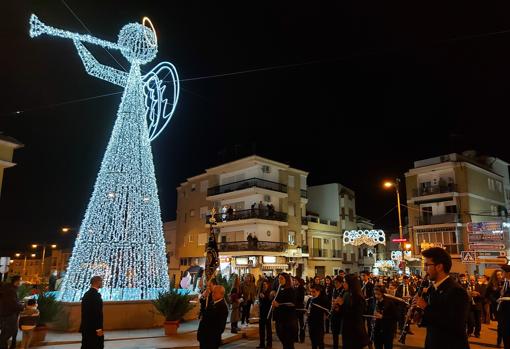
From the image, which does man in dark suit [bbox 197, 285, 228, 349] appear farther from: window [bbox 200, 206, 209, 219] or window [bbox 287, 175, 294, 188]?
window [bbox 200, 206, 209, 219]

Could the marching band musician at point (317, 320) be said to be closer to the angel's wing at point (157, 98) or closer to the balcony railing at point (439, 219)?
the angel's wing at point (157, 98)

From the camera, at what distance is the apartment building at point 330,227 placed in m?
46.6

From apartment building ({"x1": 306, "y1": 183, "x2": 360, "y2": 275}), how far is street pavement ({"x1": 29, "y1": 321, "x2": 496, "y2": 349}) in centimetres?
3260

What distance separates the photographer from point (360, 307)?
7.55 metres

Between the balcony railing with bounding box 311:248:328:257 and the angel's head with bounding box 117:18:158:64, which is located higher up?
the angel's head with bounding box 117:18:158:64

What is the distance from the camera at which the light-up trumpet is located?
1202 cm

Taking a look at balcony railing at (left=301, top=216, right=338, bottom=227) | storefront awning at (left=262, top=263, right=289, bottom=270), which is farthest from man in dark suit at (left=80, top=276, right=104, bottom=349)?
balcony railing at (left=301, top=216, right=338, bottom=227)

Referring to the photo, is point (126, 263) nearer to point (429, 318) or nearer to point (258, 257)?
point (429, 318)

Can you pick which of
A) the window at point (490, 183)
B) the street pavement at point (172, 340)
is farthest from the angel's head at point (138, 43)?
the window at point (490, 183)

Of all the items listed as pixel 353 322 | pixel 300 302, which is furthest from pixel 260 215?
pixel 353 322

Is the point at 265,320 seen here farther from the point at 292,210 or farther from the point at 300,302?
the point at 292,210

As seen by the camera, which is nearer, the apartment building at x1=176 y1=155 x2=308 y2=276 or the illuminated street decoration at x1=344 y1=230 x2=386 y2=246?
the illuminated street decoration at x1=344 y1=230 x2=386 y2=246

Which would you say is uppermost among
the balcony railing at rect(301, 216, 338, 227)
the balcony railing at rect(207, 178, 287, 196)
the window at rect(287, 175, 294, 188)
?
the window at rect(287, 175, 294, 188)

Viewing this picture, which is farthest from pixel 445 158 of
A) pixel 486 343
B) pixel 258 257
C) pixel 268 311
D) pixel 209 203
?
pixel 268 311
